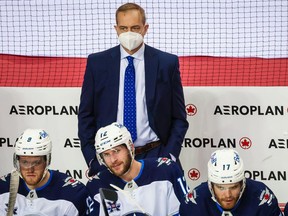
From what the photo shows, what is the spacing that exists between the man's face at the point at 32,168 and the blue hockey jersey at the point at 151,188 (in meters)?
0.27

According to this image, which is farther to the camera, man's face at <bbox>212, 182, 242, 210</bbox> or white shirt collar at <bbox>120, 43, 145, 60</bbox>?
white shirt collar at <bbox>120, 43, 145, 60</bbox>

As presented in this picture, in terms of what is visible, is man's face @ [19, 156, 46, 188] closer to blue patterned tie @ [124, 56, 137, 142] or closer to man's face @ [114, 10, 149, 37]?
blue patterned tie @ [124, 56, 137, 142]

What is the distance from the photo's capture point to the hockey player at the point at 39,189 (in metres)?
4.45

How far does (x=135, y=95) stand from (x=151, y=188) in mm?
945

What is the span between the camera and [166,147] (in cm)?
520

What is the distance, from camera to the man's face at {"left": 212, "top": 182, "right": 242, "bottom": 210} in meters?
4.11

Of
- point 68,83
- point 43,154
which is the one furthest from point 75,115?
point 43,154

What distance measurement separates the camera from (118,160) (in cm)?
443

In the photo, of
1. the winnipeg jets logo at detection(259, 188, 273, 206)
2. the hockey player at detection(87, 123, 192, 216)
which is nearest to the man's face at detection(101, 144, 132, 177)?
the hockey player at detection(87, 123, 192, 216)

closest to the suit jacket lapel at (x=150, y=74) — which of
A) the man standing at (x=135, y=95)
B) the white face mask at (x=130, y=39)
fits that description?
the man standing at (x=135, y=95)

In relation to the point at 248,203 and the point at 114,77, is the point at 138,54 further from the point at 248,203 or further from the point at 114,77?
the point at 248,203

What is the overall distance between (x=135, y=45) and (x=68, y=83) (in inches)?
52.3

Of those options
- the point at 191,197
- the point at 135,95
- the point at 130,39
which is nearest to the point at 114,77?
Result: the point at 135,95

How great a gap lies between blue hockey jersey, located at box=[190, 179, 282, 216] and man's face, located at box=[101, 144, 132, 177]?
0.39 m
